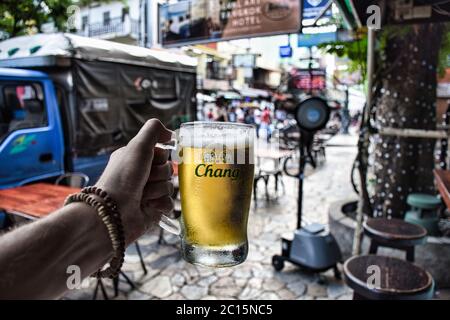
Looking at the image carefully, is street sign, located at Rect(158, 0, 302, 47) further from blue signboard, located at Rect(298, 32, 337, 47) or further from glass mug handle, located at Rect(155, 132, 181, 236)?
glass mug handle, located at Rect(155, 132, 181, 236)

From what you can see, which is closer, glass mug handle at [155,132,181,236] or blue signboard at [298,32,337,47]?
glass mug handle at [155,132,181,236]

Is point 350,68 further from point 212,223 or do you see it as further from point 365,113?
point 212,223

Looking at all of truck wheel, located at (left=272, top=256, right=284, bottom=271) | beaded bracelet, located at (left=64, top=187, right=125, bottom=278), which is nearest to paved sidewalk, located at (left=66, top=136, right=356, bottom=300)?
truck wheel, located at (left=272, top=256, right=284, bottom=271)

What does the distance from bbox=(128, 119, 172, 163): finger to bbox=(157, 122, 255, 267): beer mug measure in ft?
0.15

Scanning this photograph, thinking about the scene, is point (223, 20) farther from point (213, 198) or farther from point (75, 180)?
point (75, 180)

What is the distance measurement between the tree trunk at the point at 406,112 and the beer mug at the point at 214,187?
3.15 metres

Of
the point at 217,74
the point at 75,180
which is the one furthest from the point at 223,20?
the point at 217,74

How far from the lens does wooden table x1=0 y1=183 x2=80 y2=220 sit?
9.03ft

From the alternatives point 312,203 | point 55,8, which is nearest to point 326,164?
point 312,203

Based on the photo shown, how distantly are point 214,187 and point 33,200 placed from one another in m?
2.83

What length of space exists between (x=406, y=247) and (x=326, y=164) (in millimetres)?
7979

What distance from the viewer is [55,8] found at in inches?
247

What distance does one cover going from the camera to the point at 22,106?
4.22m

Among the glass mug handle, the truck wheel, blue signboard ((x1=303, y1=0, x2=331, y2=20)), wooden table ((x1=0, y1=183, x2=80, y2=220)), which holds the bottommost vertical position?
the truck wheel
